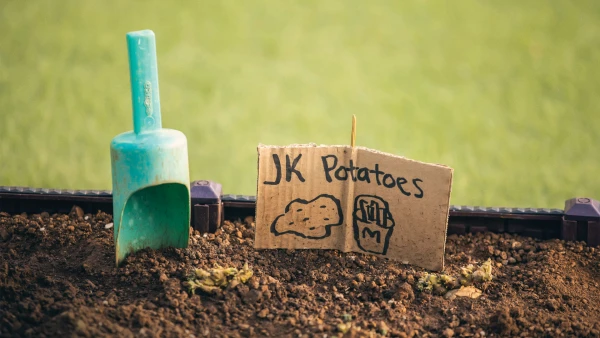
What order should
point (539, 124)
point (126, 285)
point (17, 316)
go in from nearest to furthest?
point (17, 316) → point (126, 285) → point (539, 124)

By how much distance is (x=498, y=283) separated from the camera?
11.2ft

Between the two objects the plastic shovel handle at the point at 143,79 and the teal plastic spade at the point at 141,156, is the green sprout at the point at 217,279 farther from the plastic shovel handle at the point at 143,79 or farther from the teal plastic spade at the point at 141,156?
the plastic shovel handle at the point at 143,79

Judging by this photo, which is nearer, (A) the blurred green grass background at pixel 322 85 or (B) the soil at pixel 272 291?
(B) the soil at pixel 272 291

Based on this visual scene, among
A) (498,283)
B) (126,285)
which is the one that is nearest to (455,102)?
(498,283)

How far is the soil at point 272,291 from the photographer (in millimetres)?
3000

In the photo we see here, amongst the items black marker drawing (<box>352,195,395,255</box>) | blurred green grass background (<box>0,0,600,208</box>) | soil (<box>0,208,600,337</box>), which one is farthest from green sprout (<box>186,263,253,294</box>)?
blurred green grass background (<box>0,0,600,208</box>)

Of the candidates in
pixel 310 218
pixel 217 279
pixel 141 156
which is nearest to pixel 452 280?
pixel 310 218

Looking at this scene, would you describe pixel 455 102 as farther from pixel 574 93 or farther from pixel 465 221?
pixel 465 221

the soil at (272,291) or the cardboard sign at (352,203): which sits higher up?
the cardboard sign at (352,203)

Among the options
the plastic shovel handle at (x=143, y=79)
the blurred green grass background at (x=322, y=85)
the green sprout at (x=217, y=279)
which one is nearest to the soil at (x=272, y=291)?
the green sprout at (x=217, y=279)

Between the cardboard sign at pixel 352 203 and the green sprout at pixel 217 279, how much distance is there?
0.34 m

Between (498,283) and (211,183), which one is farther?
(211,183)

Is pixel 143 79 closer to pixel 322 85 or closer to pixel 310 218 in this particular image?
pixel 310 218

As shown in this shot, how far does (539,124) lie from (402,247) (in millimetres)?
1902
